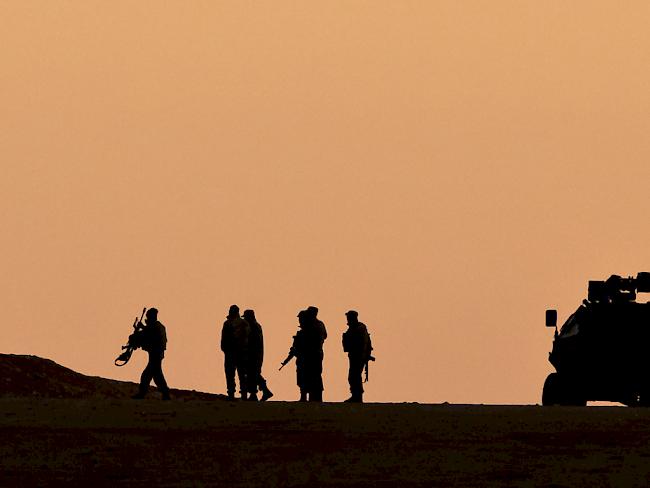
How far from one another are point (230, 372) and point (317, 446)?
1567cm

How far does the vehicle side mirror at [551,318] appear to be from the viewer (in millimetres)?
39344

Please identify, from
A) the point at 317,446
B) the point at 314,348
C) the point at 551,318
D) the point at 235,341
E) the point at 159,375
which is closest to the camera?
the point at 317,446

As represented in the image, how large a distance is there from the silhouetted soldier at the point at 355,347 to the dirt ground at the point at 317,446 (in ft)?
22.3

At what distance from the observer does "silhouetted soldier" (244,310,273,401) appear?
125 ft

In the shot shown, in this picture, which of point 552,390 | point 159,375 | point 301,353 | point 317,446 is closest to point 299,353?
point 301,353

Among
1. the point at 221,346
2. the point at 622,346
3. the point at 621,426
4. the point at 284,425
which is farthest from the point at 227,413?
the point at 622,346

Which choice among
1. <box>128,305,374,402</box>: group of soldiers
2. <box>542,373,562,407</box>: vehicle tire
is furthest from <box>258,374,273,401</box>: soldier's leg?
<box>542,373,562,407</box>: vehicle tire

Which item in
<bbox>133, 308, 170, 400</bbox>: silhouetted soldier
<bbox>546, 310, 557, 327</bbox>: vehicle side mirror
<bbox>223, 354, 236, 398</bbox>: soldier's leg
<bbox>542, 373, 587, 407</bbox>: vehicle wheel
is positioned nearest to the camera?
<bbox>133, 308, 170, 400</bbox>: silhouetted soldier

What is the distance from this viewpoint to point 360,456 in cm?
2102

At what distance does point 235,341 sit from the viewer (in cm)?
3747

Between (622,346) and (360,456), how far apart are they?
17.8m

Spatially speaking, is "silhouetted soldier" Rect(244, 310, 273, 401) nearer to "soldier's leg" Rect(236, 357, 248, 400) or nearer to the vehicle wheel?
"soldier's leg" Rect(236, 357, 248, 400)

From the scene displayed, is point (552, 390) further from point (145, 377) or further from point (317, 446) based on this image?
point (317, 446)

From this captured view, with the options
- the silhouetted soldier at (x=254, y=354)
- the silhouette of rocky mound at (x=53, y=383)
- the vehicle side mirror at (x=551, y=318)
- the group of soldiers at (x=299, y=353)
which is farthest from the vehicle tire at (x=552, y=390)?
the silhouette of rocky mound at (x=53, y=383)
